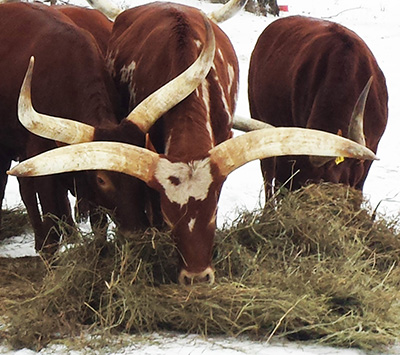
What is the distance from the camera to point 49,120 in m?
4.55

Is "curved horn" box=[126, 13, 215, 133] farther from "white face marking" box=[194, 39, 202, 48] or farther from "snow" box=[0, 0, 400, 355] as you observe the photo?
"snow" box=[0, 0, 400, 355]

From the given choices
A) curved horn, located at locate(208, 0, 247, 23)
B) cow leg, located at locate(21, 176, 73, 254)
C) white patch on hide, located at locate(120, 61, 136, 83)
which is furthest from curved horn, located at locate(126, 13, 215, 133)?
curved horn, located at locate(208, 0, 247, 23)

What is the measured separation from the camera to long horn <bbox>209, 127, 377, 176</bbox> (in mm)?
4426

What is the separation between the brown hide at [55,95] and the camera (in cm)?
507

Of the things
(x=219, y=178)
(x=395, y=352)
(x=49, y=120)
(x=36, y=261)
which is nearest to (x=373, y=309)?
(x=395, y=352)

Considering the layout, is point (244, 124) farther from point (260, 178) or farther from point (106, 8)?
point (260, 178)

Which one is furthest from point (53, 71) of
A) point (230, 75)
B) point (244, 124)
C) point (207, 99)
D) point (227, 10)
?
point (227, 10)

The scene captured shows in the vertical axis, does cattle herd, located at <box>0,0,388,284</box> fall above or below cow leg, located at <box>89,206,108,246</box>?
above

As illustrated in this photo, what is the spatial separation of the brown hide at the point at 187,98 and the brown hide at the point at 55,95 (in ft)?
0.78

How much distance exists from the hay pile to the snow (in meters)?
0.11

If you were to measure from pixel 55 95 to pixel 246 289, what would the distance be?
6.70 feet

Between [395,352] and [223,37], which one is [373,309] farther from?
[223,37]

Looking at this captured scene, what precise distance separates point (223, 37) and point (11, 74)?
176 cm

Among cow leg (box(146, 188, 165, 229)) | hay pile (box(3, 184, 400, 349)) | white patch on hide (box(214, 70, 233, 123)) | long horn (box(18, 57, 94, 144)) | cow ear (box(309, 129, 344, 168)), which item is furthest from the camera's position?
cow ear (box(309, 129, 344, 168))
